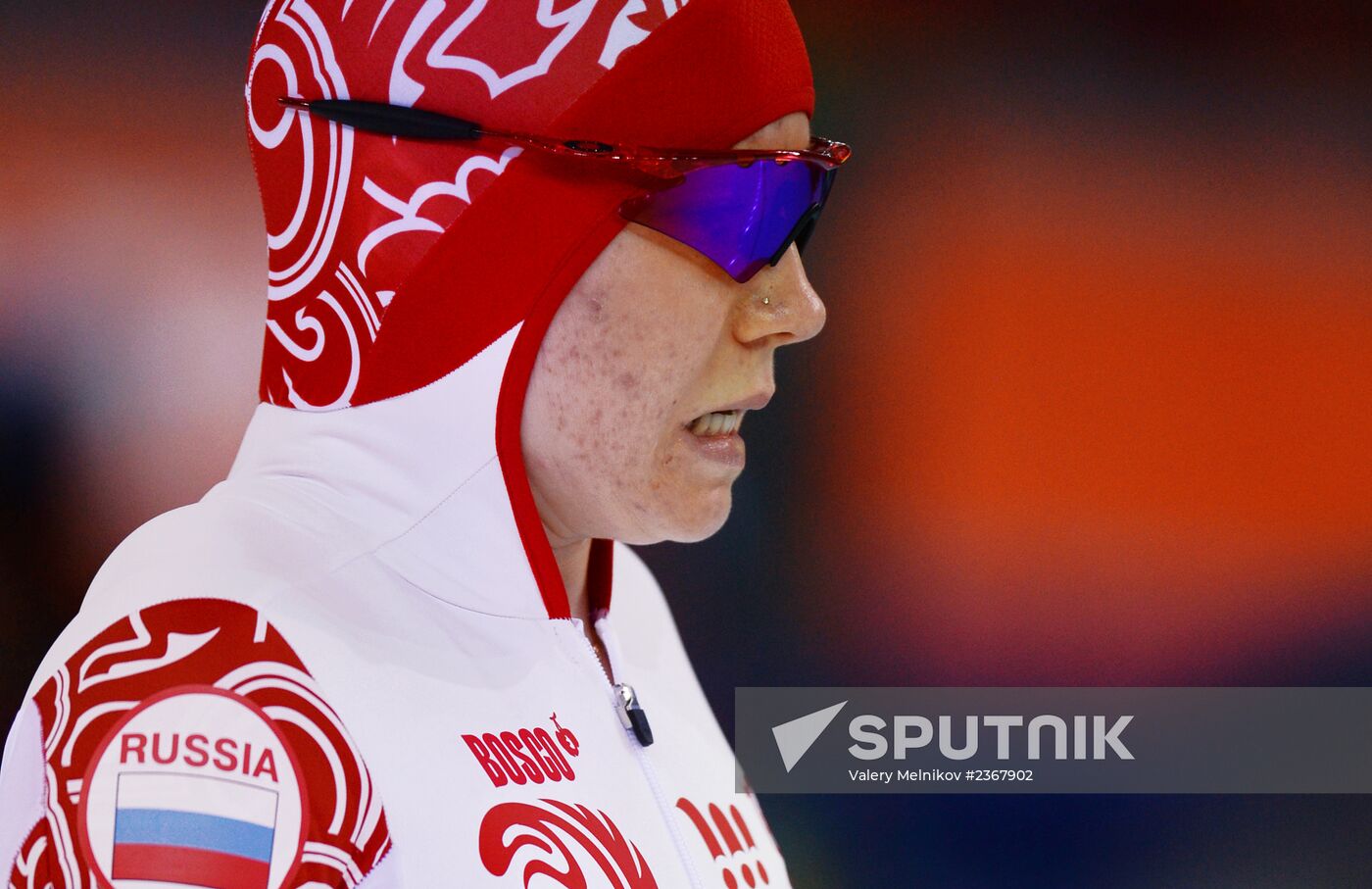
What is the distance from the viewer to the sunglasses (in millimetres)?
900

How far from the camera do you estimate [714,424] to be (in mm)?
1018

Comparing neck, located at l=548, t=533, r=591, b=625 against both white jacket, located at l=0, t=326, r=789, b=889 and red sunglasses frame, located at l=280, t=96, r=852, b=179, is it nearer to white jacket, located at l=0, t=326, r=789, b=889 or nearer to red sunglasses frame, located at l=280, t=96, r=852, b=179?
white jacket, located at l=0, t=326, r=789, b=889

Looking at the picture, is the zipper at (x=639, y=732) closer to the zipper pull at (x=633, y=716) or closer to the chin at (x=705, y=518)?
the zipper pull at (x=633, y=716)

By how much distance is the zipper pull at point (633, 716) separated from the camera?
100 centimetres

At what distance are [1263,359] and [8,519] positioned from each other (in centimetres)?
164

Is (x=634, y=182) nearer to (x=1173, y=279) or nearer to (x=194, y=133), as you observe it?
(x=194, y=133)

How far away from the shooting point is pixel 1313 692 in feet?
6.24

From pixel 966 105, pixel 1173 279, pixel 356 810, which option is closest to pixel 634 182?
pixel 356 810

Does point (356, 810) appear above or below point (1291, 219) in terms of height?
below

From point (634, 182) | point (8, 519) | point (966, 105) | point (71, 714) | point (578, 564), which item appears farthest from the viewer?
point (966, 105)

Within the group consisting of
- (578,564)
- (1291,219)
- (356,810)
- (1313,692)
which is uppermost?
(1291,219)

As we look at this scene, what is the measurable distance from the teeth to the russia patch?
0.40 m

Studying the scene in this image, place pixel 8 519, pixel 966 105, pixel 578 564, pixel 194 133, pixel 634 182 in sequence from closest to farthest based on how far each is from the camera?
pixel 634 182
pixel 578 564
pixel 8 519
pixel 194 133
pixel 966 105

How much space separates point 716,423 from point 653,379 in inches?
3.6
